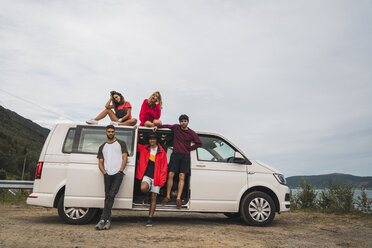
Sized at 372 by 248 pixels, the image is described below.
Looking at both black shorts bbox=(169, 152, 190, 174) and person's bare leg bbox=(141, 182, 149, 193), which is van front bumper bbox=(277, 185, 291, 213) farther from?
person's bare leg bbox=(141, 182, 149, 193)

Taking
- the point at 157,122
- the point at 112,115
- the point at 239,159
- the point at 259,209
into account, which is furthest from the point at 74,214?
the point at 259,209

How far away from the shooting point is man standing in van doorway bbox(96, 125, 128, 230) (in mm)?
6129

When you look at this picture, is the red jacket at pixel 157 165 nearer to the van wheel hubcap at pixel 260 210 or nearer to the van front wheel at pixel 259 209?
the van front wheel at pixel 259 209

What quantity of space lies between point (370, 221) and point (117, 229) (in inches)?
267

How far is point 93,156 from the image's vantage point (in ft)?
21.2

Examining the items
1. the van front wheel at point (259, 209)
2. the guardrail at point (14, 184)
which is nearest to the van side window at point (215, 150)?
the van front wheel at point (259, 209)

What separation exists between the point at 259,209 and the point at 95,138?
386cm

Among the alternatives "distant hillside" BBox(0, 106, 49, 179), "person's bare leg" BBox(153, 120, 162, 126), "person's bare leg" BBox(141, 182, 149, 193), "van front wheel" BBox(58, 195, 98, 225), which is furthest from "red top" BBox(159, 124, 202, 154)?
"distant hillside" BBox(0, 106, 49, 179)

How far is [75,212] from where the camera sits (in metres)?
6.43

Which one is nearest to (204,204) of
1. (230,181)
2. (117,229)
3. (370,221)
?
(230,181)

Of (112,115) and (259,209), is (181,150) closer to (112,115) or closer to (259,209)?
(112,115)

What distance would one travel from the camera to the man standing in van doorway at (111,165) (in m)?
6.13

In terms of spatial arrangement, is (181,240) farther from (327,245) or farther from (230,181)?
(327,245)

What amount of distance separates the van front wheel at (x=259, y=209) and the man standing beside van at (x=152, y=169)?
6.29 feet
